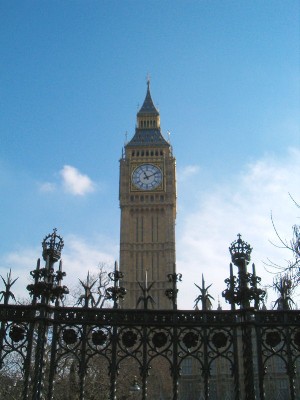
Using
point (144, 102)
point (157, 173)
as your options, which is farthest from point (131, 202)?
point (144, 102)

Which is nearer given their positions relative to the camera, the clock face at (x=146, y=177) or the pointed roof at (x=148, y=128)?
the clock face at (x=146, y=177)

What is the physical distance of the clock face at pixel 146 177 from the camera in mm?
54250

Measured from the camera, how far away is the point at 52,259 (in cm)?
875

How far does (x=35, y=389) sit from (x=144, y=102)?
5955 cm

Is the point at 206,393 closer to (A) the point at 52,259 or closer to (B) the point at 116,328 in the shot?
(B) the point at 116,328

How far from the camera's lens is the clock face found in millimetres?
54250

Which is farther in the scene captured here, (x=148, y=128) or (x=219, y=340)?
(x=148, y=128)

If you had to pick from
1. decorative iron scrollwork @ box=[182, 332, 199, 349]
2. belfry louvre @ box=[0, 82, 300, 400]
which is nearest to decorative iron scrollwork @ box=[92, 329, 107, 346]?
belfry louvre @ box=[0, 82, 300, 400]

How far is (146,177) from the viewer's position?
54594mm

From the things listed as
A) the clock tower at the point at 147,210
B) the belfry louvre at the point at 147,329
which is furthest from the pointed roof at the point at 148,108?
the belfry louvre at the point at 147,329

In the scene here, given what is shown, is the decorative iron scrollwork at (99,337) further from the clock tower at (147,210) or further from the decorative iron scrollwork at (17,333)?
the clock tower at (147,210)

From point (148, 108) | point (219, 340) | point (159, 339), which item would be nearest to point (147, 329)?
point (159, 339)

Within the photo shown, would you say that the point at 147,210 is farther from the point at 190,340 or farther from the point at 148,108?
the point at 190,340

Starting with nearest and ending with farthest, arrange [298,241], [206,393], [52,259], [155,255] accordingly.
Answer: [206,393] → [52,259] → [298,241] → [155,255]
